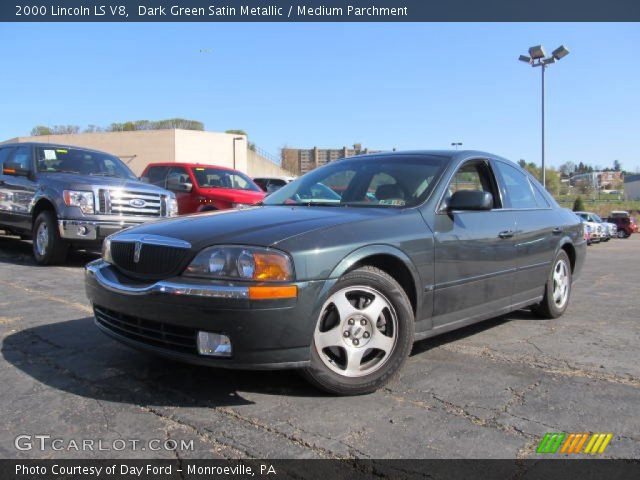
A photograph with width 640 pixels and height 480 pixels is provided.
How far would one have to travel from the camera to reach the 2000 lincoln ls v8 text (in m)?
2.82

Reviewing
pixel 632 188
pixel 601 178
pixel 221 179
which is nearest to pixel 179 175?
pixel 221 179

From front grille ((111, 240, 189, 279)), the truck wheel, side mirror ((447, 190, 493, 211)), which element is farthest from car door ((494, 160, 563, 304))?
the truck wheel

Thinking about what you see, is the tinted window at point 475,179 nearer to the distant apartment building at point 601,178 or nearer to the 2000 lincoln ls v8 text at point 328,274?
the 2000 lincoln ls v8 text at point 328,274

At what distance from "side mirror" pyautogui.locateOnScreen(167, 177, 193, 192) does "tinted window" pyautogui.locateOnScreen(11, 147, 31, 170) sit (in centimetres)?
251

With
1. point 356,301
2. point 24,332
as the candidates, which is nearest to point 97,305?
point 24,332

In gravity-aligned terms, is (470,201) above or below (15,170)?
below

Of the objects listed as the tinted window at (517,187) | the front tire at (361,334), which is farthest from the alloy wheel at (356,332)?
the tinted window at (517,187)

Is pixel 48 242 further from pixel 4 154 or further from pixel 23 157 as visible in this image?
pixel 4 154

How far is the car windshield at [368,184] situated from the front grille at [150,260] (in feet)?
4.25

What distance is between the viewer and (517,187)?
16.1 feet

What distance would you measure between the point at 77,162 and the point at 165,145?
38711 mm

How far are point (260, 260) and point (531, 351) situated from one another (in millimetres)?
2398
